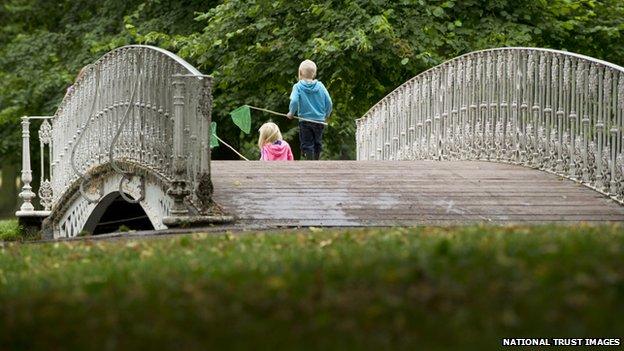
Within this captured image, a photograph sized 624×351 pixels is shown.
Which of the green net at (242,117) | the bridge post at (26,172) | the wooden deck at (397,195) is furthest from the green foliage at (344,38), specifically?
the wooden deck at (397,195)

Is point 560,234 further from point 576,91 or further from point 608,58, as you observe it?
point 608,58

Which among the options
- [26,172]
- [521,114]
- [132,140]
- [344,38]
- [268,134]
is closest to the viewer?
[521,114]

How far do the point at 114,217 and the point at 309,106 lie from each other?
3.39 meters

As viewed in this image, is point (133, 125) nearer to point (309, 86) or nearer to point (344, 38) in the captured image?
point (309, 86)

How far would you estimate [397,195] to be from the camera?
52.4 ft

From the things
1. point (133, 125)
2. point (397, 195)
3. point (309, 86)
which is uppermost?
point (309, 86)

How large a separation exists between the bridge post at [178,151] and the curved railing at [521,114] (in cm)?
384

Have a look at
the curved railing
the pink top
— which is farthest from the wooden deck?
the pink top

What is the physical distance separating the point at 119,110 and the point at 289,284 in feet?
39.2

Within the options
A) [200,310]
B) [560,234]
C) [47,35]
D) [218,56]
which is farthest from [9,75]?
[200,310]

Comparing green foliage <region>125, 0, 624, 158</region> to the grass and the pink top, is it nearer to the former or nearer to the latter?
the pink top

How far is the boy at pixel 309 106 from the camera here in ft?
71.0

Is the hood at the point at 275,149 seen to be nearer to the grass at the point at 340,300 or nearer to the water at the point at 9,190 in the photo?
the grass at the point at 340,300

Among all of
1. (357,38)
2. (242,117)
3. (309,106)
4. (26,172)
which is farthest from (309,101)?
(357,38)
